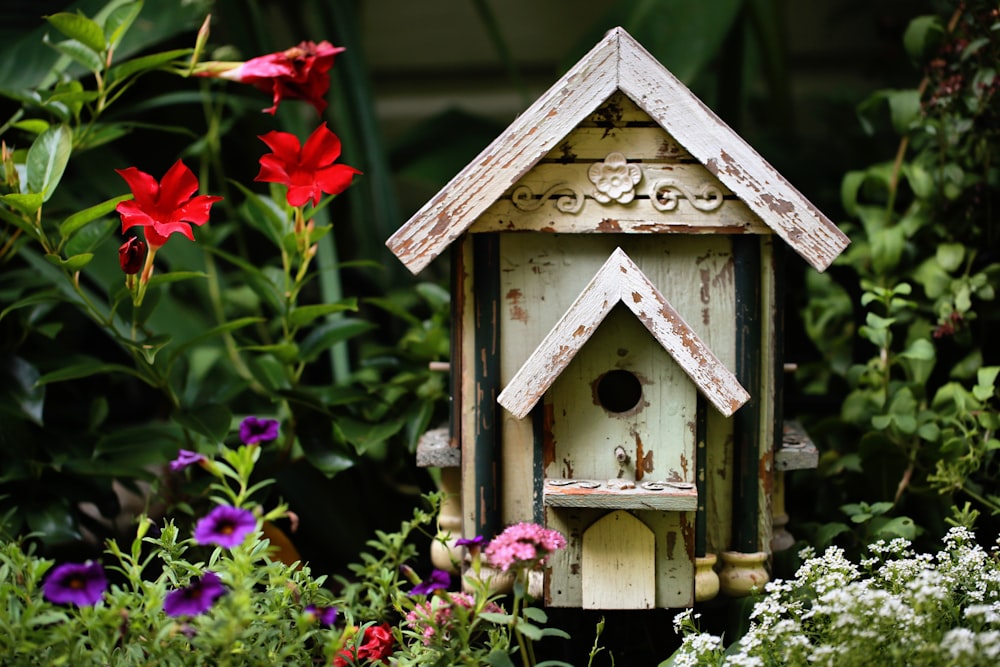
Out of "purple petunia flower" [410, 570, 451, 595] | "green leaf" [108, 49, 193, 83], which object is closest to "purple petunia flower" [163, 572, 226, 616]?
"purple petunia flower" [410, 570, 451, 595]

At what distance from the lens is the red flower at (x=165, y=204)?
956 millimetres

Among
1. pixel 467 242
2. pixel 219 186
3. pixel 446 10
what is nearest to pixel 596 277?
pixel 467 242

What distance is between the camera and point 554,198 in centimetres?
97

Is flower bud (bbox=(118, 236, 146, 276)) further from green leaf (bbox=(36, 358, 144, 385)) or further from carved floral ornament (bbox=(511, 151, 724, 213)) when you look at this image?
carved floral ornament (bbox=(511, 151, 724, 213))

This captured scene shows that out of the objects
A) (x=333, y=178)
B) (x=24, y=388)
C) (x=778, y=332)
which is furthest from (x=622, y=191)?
(x=24, y=388)

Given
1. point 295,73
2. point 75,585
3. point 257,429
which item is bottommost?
point 75,585

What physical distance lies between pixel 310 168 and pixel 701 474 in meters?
0.56

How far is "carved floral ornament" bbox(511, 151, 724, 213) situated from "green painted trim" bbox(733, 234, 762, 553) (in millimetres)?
63

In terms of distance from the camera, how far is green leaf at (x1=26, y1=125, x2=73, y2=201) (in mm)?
1038

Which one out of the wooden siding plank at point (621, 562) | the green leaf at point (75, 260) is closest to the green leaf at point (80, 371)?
the green leaf at point (75, 260)

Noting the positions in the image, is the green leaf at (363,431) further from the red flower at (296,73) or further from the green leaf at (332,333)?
the red flower at (296,73)

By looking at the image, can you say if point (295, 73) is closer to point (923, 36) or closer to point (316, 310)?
point (316, 310)

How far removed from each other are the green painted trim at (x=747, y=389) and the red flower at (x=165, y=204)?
22.7 inches

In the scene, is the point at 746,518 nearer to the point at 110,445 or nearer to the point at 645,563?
the point at 645,563
